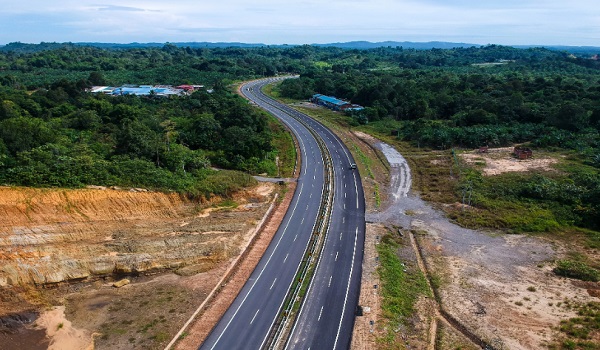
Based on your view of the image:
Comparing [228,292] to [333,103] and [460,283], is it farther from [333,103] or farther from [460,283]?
[333,103]

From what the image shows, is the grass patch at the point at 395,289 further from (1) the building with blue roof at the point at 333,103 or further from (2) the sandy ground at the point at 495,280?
(1) the building with blue roof at the point at 333,103

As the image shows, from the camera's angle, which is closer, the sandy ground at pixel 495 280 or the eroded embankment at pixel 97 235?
the sandy ground at pixel 495 280

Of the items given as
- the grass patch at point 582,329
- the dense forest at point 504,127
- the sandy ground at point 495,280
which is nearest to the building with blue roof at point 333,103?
the dense forest at point 504,127

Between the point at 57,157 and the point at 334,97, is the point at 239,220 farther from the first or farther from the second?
the point at 334,97

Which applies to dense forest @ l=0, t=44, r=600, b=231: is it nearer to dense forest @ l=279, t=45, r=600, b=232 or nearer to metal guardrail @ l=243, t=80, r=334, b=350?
dense forest @ l=279, t=45, r=600, b=232

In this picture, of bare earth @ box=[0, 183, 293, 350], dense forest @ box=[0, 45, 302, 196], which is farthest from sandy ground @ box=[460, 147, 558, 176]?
bare earth @ box=[0, 183, 293, 350]

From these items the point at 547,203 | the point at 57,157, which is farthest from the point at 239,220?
the point at 547,203
